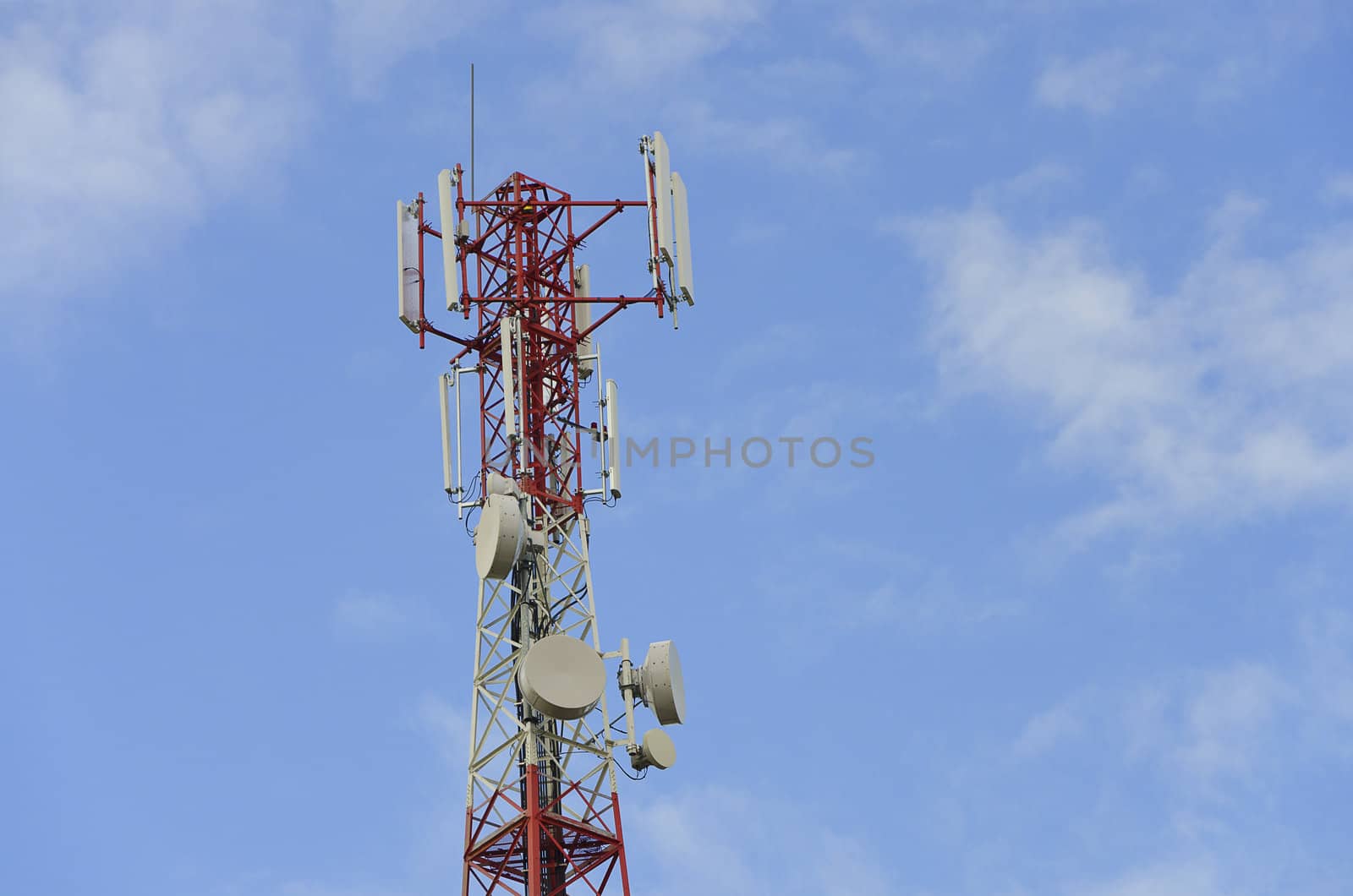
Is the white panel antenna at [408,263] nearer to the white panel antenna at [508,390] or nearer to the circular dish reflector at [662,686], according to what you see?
the white panel antenna at [508,390]

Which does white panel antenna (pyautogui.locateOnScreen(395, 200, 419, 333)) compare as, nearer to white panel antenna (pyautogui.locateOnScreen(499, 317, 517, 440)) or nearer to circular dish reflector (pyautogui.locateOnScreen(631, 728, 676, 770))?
white panel antenna (pyautogui.locateOnScreen(499, 317, 517, 440))

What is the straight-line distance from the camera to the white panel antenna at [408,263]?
64.9 meters

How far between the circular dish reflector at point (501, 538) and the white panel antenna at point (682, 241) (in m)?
7.01

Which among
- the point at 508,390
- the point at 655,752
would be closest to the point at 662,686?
the point at 655,752

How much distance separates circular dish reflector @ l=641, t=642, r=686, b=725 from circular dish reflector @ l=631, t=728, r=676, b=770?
552mm

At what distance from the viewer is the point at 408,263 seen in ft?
215

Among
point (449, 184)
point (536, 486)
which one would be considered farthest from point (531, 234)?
point (536, 486)

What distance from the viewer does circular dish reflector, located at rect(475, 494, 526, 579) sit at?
60.6m

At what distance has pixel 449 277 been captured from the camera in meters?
64.0

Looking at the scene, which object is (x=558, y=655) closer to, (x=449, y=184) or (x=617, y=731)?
(x=617, y=731)

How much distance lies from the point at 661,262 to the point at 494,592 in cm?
927

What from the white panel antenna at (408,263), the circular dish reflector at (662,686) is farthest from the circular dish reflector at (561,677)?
the white panel antenna at (408,263)

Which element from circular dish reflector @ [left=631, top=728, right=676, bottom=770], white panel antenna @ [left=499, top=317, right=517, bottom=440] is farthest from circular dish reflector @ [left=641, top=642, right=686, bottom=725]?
white panel antenna @ [left=499, top=317, right=517, bottom=440]

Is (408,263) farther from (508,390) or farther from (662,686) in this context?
(662,686)
